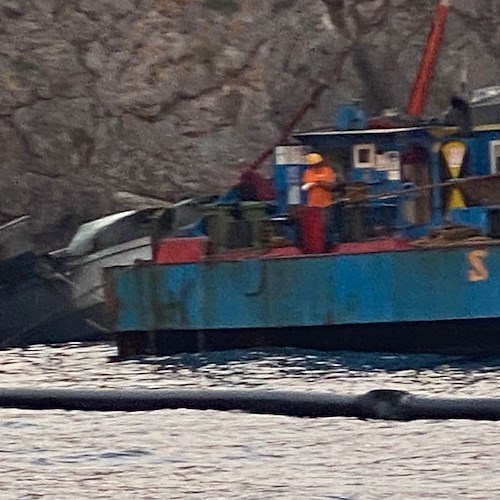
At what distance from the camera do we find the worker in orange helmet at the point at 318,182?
1686 cm

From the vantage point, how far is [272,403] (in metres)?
9.17

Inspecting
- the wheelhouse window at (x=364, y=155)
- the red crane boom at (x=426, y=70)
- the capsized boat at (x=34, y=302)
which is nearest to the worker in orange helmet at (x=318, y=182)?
the wheelhouse window at (x=364, y=155)

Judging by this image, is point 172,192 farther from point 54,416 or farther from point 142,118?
point 54,416

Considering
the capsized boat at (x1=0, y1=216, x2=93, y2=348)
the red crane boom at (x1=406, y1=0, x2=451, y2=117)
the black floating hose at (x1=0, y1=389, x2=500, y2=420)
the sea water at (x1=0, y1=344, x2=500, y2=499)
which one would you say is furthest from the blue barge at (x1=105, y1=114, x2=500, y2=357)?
the sea water at (x1=0, y1=344, x2=500, y2=499)

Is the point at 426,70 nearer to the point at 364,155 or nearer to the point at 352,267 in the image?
the point at 364,155

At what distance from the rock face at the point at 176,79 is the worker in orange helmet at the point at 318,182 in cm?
983

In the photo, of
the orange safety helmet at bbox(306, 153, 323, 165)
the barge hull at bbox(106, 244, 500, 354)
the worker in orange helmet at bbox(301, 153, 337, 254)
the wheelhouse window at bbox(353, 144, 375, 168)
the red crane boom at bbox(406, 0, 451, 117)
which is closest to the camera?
the barge hull at bbox(106, 244, 500, 354)

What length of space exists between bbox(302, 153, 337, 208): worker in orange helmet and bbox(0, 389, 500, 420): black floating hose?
7.19m

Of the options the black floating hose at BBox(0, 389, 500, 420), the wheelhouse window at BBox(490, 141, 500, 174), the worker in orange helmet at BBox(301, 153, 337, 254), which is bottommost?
the black floating hose at BBox(0, 389, 500, 420)

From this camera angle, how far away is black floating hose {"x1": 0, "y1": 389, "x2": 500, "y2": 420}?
8.62 metres

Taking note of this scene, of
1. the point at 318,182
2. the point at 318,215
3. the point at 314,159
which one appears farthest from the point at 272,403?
the point at 314,159

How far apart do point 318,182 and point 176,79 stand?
38.4 ft

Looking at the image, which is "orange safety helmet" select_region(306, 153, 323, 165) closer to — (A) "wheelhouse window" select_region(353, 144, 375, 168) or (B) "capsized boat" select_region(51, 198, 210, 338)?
(A) "wheelhouse window" select_region(353, 144, 375, 168)

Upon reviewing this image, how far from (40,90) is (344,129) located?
1090 cm
